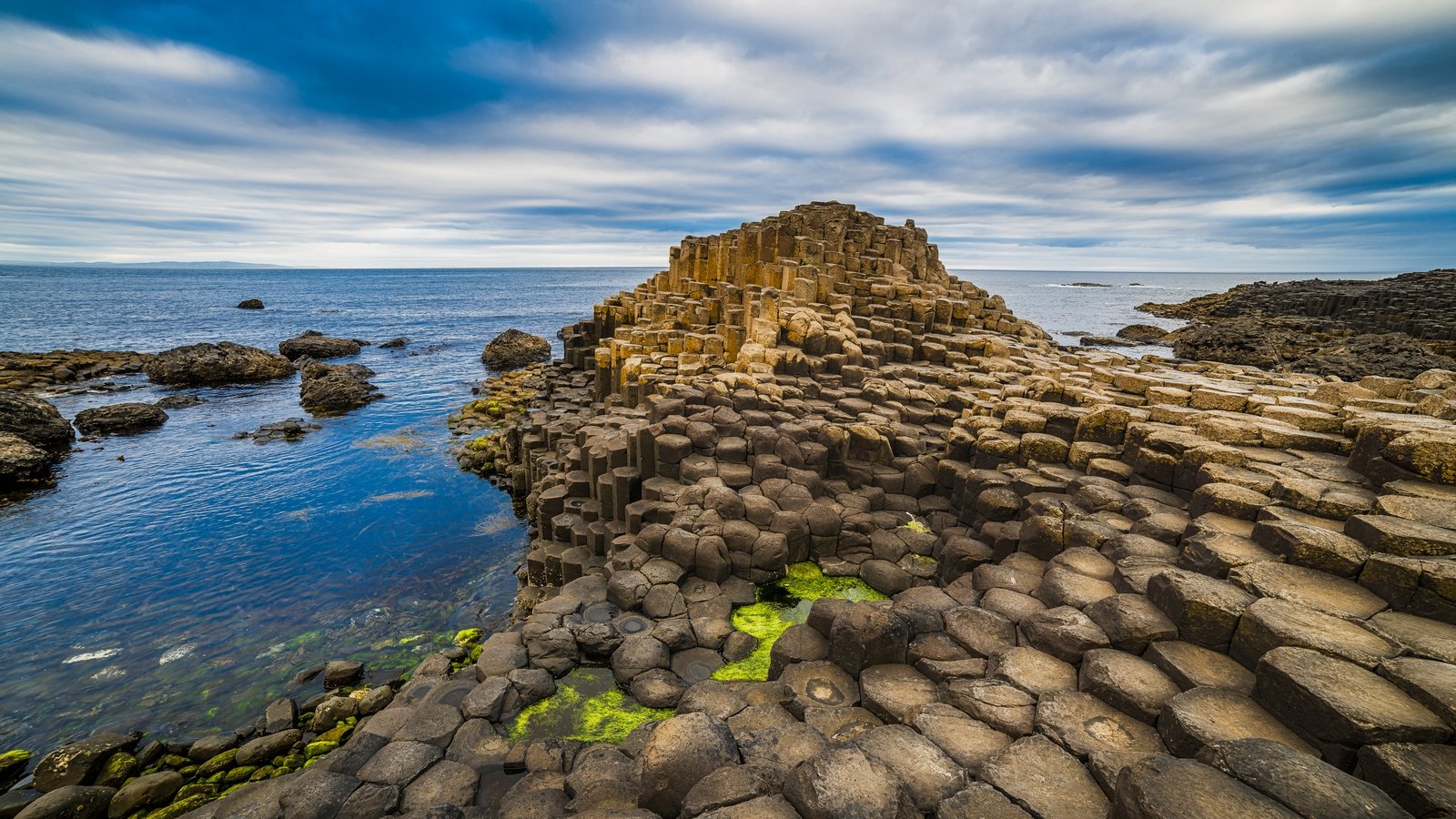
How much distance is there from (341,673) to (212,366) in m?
34.4

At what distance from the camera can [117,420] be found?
2383 cm

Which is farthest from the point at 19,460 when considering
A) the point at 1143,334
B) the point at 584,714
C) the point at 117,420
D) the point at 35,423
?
the point at 1143,334

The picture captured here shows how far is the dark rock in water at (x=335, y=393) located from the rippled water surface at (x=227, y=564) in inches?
36.7

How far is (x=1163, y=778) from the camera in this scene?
11.1ft

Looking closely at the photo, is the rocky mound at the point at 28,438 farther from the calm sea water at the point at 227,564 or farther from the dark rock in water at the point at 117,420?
the dark rock in water at the point at 117,420

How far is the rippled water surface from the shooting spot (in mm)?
9758

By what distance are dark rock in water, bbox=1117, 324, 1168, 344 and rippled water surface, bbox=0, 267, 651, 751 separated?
54.4m

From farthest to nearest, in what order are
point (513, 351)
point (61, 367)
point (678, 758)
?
point (513, 351), point (61, 367), point (678, 758)

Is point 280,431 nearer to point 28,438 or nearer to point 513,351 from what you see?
point 28,438

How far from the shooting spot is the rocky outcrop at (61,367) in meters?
30.9

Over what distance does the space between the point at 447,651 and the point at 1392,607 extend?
36.4ft

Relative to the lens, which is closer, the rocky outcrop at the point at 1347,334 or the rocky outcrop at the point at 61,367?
the rocky outcrop at the point at 1347,334

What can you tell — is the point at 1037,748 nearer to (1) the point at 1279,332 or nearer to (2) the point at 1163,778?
(2) the point at 1163,778

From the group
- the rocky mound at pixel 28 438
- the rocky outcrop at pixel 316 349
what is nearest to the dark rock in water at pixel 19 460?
the rocky mound at pixel 28 438
